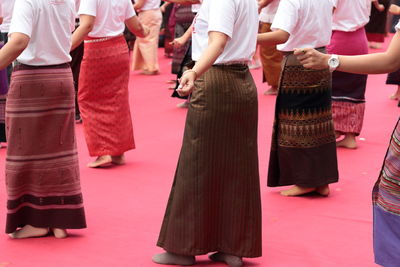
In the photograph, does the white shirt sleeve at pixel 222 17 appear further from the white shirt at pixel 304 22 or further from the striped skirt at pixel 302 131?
the striped skirt at pixel 302 131

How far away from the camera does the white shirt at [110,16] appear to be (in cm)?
577

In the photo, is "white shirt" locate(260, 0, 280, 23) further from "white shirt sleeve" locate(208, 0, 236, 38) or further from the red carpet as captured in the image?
"white shirt sleeve" locate(208, 0, 236, 38)

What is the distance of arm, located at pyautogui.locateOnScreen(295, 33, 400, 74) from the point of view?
3154mm

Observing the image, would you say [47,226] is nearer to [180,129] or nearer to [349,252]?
[349,252]

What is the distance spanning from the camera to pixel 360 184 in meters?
5.78

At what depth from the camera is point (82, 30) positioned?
538 cm

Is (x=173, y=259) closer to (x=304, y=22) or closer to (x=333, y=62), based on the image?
(x=333, y=62)

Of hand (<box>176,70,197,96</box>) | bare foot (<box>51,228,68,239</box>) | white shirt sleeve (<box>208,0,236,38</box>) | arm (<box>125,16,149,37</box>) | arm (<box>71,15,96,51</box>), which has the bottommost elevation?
bare foot (<box>51,228,68,239</box>)

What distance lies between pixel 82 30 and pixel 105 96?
0.78 meters

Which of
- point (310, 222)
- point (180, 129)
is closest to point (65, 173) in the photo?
point (310, 222)

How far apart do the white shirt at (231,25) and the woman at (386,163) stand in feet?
2.11

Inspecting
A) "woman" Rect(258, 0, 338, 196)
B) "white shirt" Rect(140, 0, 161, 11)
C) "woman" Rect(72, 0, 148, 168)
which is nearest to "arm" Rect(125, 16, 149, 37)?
"woman" Rect(72, 0, 148, 168)

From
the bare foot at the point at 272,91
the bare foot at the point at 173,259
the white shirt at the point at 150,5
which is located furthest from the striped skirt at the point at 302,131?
the white shirt at the point at 150,5

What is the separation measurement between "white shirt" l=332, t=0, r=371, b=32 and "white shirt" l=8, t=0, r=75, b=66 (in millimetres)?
2852
